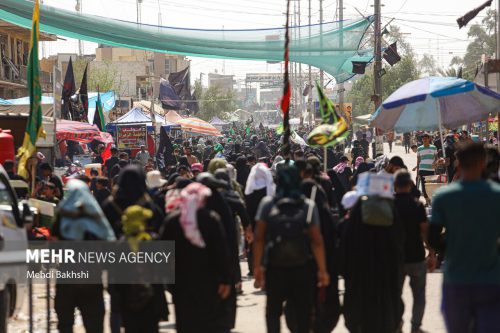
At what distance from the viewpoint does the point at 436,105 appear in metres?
14.8

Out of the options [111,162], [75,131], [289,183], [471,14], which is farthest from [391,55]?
[289,183]

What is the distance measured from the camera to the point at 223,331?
24.4ft

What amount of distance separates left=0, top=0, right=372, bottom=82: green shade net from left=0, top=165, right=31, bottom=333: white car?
5.48 m

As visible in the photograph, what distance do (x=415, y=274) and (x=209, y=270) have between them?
2473 mm

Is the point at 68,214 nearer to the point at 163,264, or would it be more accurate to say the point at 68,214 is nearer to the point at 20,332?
the point at 163,264

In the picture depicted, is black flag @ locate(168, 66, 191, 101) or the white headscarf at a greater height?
black flag @ locate(168, 66, 191, 101)

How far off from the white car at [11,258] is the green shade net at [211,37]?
5485 millimetres

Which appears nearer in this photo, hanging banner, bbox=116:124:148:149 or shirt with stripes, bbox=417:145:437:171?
shirt with stripes, bbox=417:145:437:171

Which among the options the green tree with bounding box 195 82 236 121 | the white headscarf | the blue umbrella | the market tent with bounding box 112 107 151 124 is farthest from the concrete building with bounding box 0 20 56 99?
the green tree with bounding box 195 82 236 121

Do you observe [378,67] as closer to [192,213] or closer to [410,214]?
[410,214]

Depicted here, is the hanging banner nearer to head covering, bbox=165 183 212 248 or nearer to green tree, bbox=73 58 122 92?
head covering, bbox=165 183 212 248

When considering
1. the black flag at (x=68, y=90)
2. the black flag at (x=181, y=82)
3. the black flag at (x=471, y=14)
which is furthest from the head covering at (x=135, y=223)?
the black flag at (x=181, y=82)

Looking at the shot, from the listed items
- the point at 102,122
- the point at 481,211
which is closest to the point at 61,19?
the point at 481,211

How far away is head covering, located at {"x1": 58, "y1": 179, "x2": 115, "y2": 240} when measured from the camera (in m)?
6.97
